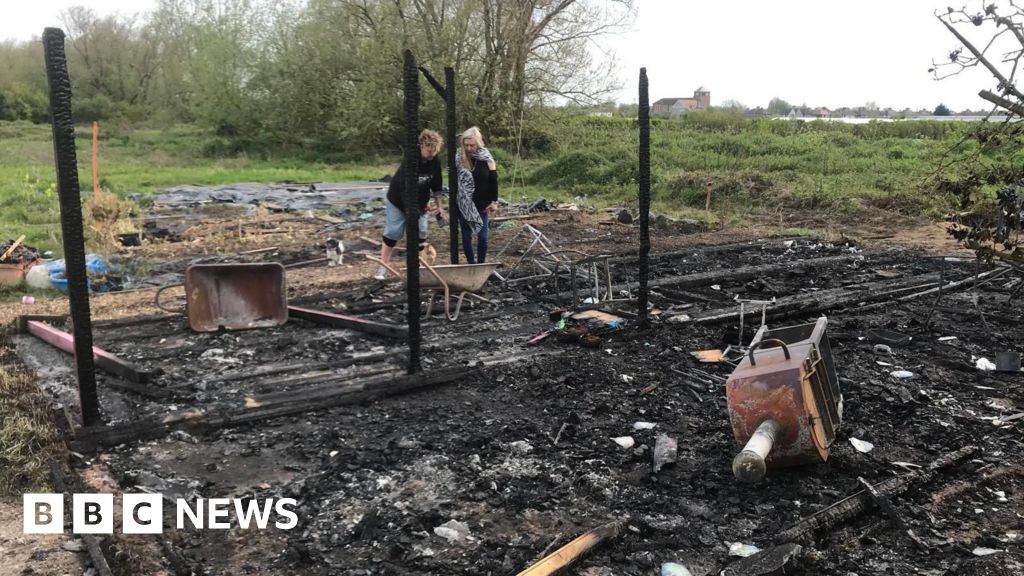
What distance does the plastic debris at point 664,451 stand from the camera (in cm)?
357

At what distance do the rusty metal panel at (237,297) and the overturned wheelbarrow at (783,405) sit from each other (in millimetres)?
4052

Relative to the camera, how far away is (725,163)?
17.9m

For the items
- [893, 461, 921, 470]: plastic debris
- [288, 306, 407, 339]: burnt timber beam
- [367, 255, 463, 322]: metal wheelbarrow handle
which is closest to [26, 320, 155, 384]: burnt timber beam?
[288, 306, 407, 339]: burnt timber beam

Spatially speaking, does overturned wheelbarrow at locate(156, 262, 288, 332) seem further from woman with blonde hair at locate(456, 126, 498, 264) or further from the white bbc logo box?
the white bbc logo box

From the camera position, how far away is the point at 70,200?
358 centimetres

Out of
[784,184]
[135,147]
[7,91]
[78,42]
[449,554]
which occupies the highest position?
[78,42]

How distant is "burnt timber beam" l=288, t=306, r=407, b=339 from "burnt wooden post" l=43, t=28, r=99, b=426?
2322 mm

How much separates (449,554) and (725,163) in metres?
16.6

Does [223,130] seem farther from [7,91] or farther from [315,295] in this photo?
[315,295]

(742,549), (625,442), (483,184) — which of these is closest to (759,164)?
(483,184)

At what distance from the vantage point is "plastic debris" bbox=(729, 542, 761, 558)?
2.81 metres

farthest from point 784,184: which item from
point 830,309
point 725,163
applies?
point 830,309

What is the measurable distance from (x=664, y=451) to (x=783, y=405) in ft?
2.33

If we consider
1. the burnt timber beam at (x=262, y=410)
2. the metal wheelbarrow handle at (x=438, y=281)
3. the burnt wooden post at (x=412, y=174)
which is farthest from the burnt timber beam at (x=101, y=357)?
the metal wheelbarrow handle at (x=438, y=281)
